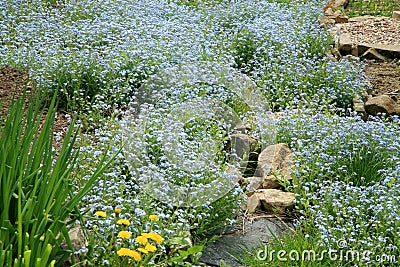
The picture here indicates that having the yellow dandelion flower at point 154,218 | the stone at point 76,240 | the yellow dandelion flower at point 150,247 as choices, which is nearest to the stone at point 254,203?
the yellow dandelion flower at point 154,218

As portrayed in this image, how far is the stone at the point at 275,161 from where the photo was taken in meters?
5.16

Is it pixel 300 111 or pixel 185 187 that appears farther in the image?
pixel 300 111

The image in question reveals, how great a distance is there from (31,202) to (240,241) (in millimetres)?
1916

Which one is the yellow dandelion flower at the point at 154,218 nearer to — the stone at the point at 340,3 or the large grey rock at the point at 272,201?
the large grey rock at the point at 272,201

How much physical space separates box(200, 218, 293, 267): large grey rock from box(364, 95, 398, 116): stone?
241cm

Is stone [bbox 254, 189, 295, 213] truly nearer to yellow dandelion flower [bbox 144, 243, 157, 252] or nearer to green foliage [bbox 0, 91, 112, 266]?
yellow dandelion flower [bbox 144, 243, 157, 252]

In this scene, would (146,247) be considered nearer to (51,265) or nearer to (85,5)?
(51,265)

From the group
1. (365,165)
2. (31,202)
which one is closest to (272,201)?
(365,165)

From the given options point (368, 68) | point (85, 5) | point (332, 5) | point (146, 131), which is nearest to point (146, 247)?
point (146, 131)

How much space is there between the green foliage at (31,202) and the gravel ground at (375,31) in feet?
21.1

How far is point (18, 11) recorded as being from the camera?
8.74 m

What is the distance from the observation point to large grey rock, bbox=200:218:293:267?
422 cm

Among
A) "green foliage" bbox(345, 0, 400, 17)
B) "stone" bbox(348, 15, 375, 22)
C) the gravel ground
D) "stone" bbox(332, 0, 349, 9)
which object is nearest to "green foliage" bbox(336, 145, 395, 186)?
the gravel ground

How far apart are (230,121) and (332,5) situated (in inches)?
236
